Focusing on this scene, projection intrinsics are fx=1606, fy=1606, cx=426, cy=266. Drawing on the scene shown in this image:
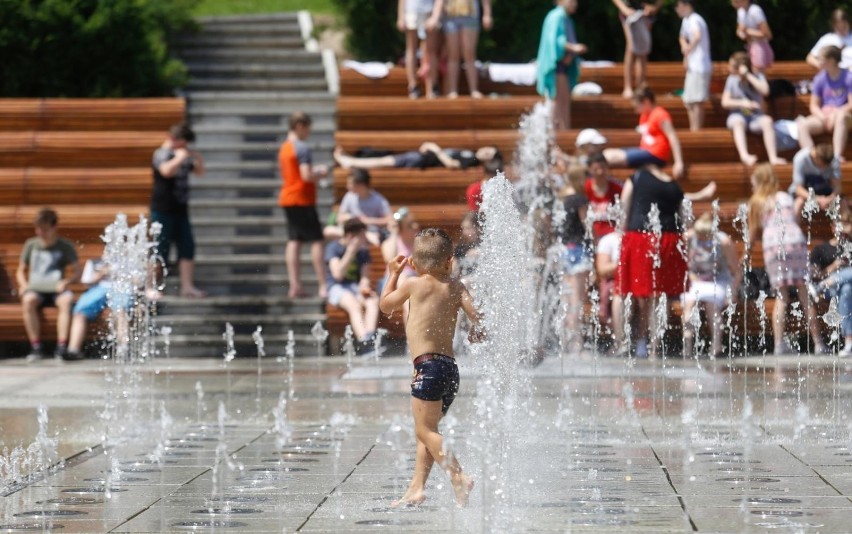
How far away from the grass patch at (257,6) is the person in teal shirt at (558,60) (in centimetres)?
829

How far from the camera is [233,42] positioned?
2262 cm

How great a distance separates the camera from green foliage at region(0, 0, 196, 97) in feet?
63.1

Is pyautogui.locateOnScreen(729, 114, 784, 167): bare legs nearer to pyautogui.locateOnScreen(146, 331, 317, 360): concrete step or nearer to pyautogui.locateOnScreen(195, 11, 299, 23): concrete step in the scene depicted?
pyautogui.locateOnScreen(146, 331, 317, 360): concrete step

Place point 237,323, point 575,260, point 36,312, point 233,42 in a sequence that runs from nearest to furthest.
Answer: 1. point 575,260
2. point 36,312
3. point 237,323
4. point 233,42

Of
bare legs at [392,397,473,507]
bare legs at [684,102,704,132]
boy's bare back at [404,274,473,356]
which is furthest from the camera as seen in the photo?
bare legs at [684,102,704,132]

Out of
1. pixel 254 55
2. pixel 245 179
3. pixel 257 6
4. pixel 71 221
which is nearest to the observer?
pixel 71 221

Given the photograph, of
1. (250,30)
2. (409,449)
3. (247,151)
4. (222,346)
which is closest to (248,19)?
(250,30)

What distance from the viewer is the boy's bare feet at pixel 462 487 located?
6773mm

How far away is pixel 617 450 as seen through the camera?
879cm

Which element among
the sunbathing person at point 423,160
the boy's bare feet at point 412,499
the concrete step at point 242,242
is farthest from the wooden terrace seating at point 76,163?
the boy's bare feet at point 412,499

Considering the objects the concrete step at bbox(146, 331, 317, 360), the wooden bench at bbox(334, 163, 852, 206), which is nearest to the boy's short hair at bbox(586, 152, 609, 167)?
the wooden bench at bbox(334, 163, 852, 206)

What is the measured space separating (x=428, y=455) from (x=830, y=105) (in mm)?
11116

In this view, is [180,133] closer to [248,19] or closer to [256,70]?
[256,70]

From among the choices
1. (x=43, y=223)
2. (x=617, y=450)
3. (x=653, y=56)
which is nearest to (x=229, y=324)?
(x=43, y=223)
